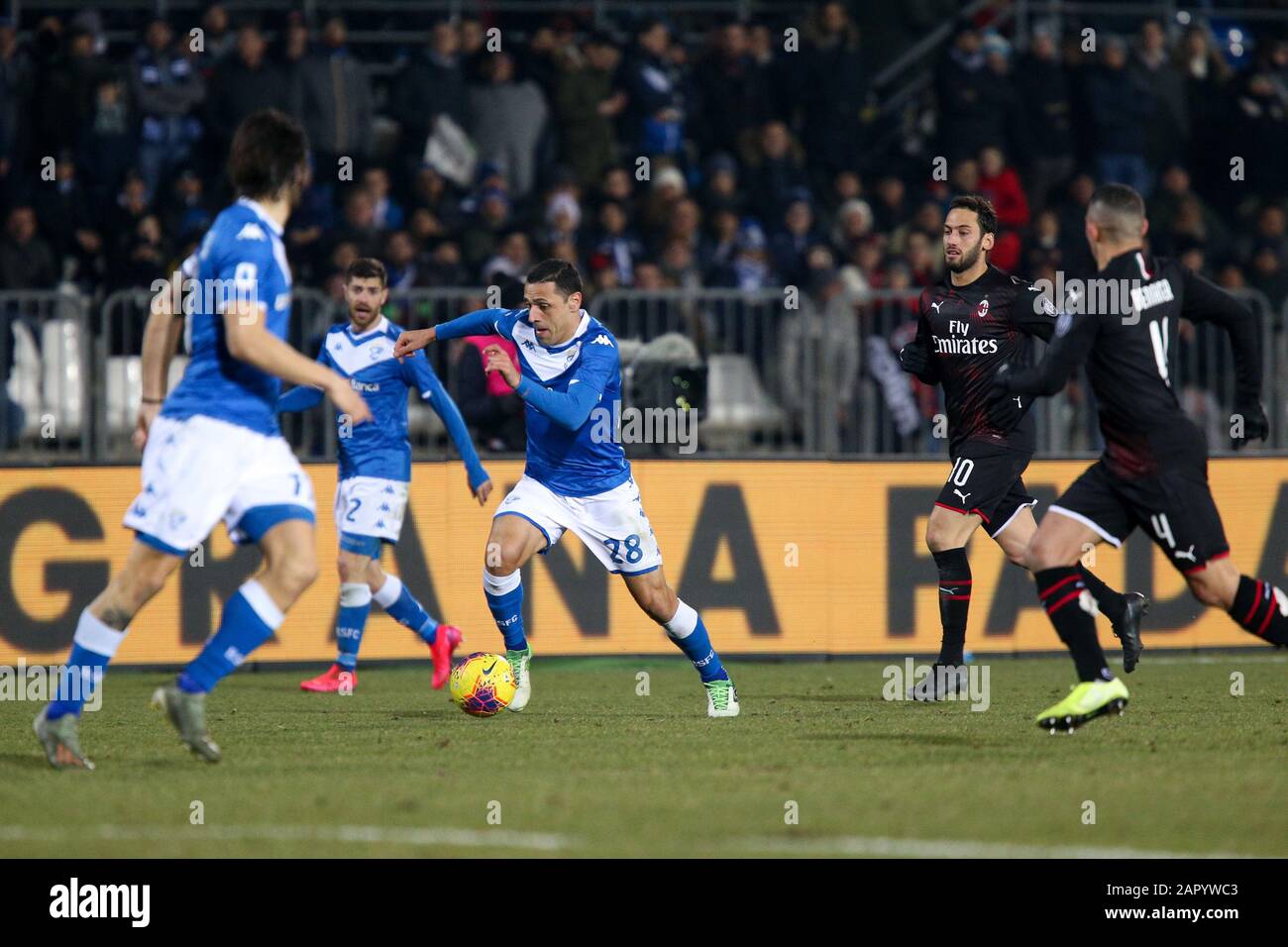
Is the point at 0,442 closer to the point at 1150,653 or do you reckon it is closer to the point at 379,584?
the point at 379,584

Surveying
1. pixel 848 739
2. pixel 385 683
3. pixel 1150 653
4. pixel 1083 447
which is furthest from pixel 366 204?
pixel 848 739

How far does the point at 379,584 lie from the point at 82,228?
20.8ft

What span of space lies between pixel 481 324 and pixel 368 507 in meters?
1.94

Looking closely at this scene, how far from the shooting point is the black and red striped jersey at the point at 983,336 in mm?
11203

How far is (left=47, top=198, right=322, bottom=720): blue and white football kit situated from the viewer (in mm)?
7590

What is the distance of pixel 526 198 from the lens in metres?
18.4

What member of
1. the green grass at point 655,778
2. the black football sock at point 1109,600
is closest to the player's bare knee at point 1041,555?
the green grass at point 655,778

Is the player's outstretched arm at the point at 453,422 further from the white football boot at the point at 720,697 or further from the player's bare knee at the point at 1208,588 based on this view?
the player's bare knee at the point at 1208,588

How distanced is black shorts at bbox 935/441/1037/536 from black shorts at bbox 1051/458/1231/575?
2524mm

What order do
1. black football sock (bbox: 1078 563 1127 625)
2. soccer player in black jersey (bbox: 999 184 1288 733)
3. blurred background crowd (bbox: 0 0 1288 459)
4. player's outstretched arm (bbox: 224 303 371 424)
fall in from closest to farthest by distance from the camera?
player's outstretched arm (bbox: 224 303 371 424) < soccer player in black jersey (bbox: 999 184 1288 733) < black football sock (bbox: 1078 563 1127 625) < blurred background crowd (bbox: 0 0 1288 459)

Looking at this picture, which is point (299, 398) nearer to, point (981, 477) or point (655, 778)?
point (981, 477)

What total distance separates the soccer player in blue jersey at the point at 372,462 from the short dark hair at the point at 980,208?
3358mm

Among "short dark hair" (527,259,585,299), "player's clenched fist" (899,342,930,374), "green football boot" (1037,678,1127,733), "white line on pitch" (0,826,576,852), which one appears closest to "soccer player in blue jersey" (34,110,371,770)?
"white line on pitch" (0,826,576,852)

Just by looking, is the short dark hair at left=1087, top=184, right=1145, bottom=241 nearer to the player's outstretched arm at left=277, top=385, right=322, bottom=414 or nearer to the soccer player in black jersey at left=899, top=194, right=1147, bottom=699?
the soccer player in black jersey at left=899, top=194, right=1147, bottom=699
